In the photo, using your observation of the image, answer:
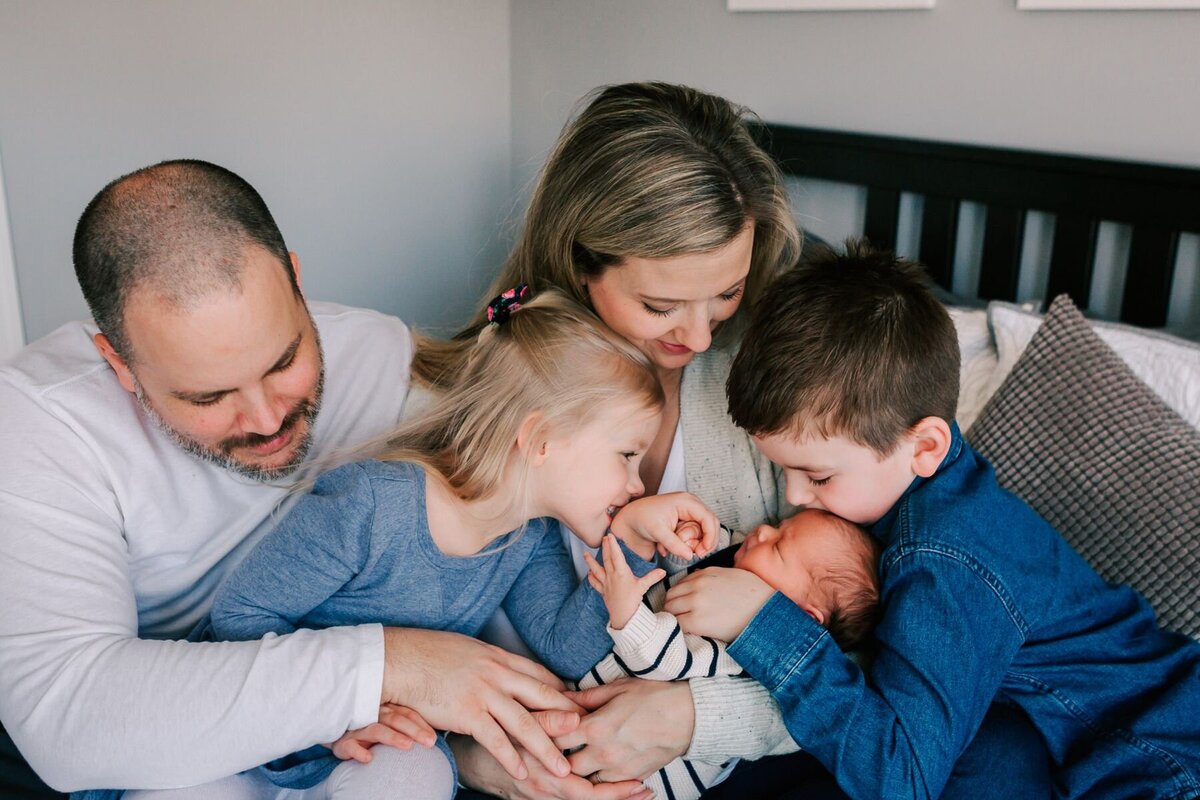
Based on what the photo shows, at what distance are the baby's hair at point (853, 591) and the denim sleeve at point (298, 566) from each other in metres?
0.67

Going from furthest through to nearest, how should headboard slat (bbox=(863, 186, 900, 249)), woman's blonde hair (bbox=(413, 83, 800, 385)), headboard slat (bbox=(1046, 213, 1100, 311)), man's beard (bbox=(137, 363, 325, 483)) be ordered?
headboard slat (bbox=(863, 186, 900, 249)), headboard slat (bbox=(1046, 213, 1100, 311)), woman's blonde hair (bbox=(413, 83, 800, 385)), man's beard (bbox=(137, 363, 325, 483))

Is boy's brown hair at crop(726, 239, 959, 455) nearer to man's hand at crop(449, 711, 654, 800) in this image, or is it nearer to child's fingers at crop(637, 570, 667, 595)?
child's fingers at crop(637, 570, 667, 595)

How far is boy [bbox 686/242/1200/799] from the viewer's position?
51.4 inches

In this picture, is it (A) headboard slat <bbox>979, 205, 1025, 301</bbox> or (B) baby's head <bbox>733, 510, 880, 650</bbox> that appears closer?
(B) baby's head <bbox>733, 510, 880, 650</bbox>

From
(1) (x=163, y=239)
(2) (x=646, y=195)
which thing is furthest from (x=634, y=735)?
(1) (x=163, y=239)

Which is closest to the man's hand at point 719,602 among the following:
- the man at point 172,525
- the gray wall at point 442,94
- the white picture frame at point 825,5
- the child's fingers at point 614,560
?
the child's fingers at point 614,560

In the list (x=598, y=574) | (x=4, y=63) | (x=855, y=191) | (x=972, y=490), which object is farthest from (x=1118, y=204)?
(x=4, y=63)

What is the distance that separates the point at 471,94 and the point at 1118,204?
2.06 meters

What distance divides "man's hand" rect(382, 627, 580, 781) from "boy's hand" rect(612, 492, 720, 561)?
0.28 metres

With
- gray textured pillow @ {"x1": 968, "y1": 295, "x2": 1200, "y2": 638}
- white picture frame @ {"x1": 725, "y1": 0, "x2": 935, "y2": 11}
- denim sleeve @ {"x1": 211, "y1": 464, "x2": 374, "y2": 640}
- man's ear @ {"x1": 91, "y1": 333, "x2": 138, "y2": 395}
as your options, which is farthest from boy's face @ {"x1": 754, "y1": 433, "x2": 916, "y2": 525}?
white picture frame @ {"x1": 725, "y1": 0, "x2": 935, "y2": 11}

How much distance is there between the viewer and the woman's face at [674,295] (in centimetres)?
157

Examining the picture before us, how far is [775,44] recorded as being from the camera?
2.54 metres

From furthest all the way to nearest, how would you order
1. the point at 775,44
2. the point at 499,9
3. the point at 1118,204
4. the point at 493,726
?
the point at 499,9
the point at 775,44
the point at 1118,204
the point at 493,726

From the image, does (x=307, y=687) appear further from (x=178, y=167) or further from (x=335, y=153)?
(x=335, y=153)
